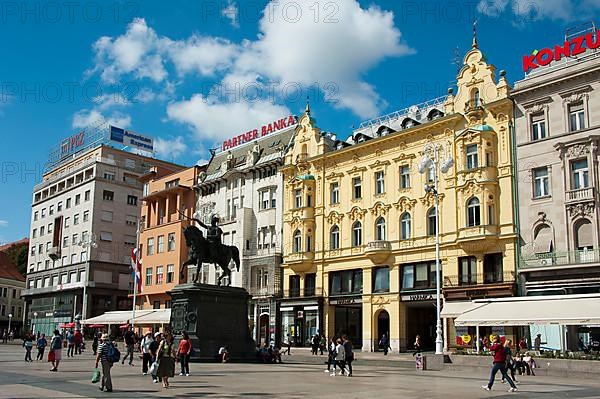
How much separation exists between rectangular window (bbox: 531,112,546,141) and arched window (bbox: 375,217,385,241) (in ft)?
47.2

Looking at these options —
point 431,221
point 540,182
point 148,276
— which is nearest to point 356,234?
point 431,221

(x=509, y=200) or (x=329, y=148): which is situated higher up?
(x=329, y=148)

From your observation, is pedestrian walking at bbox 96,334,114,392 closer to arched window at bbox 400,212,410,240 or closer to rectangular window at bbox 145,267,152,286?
arched window at bbox 400,212,410,240

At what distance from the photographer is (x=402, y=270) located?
51969 millimetres

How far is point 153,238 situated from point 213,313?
46.9m

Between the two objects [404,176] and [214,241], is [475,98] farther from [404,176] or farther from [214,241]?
[214,241]

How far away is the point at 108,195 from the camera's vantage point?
88.8m

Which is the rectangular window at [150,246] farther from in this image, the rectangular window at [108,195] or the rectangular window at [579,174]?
the rectangular window at [579,174]

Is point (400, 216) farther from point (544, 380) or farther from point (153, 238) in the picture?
point (153, 238)

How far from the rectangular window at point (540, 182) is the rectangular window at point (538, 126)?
2.26m

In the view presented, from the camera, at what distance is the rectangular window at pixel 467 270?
46469mm

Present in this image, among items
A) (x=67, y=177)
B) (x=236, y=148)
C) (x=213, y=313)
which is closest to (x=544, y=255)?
(x=213, y=313)

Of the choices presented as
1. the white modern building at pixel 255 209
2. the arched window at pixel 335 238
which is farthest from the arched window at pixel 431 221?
the white modern building at pixel 255 209

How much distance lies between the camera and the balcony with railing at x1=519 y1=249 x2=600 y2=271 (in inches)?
1570
